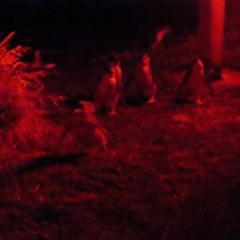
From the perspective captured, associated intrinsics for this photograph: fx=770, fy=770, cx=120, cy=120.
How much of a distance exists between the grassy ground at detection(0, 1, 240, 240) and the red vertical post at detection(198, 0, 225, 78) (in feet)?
4.22

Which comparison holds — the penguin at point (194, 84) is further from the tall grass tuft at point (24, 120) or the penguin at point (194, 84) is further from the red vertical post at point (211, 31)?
the tall grass tuft at point (24, 120)

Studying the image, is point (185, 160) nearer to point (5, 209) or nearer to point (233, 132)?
point (233, 132)

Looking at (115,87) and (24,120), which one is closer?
(24,120)

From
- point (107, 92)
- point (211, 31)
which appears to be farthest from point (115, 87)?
point (211, 31)

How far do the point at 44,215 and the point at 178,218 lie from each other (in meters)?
1.12

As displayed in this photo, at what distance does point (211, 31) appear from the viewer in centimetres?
1062

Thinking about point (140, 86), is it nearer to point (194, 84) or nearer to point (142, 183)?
point (194, 84)

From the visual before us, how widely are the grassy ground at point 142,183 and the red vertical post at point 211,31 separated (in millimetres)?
1287

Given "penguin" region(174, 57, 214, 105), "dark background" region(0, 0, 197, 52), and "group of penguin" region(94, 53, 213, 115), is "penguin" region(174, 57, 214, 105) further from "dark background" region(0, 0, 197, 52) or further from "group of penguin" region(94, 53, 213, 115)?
"dark background" region(0, 0, 197, 52)

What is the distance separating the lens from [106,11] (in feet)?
52.5

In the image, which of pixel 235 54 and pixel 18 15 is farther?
pixel 18 15

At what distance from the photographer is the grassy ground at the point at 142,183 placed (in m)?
6.18

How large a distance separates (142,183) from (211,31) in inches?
163

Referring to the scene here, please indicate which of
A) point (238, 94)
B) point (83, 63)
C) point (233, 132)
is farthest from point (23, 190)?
point (83, 63)
